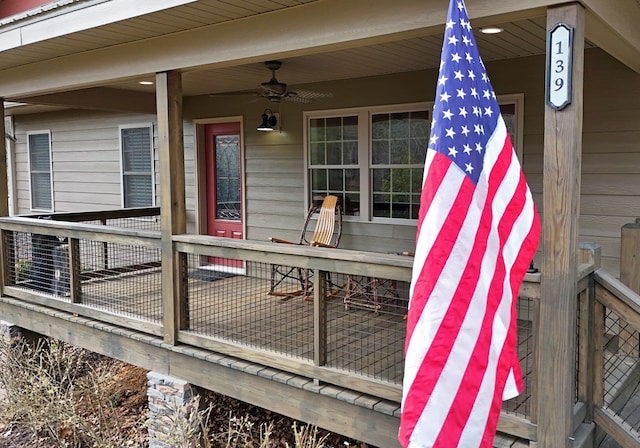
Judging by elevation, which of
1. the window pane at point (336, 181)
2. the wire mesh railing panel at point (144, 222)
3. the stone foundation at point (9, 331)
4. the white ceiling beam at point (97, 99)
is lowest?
the stone foundation at point (9, 331)

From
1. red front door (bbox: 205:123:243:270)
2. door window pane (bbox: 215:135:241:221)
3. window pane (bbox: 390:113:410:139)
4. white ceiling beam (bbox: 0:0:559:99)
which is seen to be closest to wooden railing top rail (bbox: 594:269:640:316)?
white ceiling beam (bbox: 0:0:559:99)

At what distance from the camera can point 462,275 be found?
2.32 metres

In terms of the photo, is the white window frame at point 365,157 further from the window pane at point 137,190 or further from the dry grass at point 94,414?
the window pane at point 137,190

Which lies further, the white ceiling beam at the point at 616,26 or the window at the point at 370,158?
the window at the point at 370,158

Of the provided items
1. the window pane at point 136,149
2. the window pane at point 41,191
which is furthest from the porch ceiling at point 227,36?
the window pane at point 41,191

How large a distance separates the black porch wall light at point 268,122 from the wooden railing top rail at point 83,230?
6.95ft

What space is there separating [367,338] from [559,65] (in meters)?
2.47

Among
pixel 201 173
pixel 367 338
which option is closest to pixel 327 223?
pixel 367 338

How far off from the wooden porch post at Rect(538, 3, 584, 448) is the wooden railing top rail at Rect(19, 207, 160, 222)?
5.73 meters

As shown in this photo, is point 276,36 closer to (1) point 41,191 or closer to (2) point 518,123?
(2) point 518,123

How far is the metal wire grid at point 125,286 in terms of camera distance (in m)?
5.23

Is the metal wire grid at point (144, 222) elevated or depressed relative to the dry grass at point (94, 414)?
elevated

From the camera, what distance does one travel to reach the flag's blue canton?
2.39m

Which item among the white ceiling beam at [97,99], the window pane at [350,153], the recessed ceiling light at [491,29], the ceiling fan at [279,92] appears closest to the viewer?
the recessed ceiling light at [491,29]
